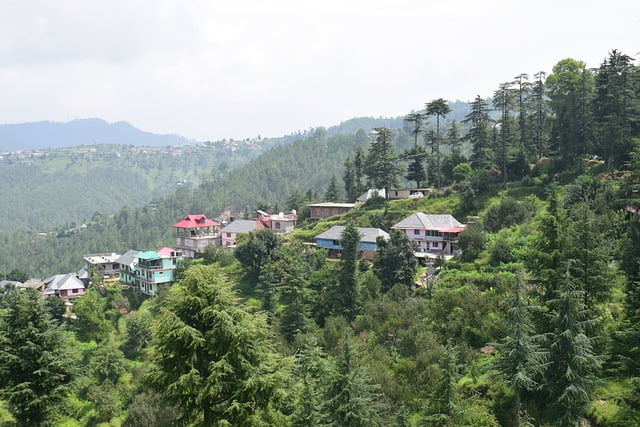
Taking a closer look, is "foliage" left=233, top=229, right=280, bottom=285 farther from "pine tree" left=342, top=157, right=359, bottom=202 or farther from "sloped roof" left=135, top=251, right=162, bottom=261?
"pine tree" left=342, top=157, right=359, bottom=202

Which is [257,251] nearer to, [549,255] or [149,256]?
[149,256]

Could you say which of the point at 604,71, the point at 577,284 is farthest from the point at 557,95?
the point at 577,284

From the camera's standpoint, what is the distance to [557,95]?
180ft

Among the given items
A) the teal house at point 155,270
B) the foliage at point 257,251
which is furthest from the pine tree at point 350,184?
the teal house at point 155,270

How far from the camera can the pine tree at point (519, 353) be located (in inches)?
716

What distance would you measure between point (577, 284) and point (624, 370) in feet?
13.4

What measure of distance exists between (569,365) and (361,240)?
33595 millimetres

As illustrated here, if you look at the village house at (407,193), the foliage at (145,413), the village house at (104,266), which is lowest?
the foliage at (145,413)

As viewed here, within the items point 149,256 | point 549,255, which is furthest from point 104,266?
point 549,255

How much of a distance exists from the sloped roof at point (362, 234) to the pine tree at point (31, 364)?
3534cm

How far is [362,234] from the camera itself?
163 ft

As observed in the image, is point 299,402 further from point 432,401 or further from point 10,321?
point 10,321

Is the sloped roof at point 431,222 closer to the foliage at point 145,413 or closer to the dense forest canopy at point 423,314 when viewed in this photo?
the dense forest canopy at point 423,314

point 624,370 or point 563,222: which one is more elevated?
point 563,222
